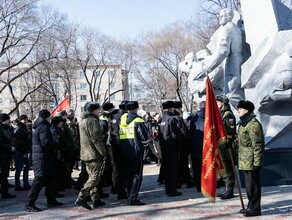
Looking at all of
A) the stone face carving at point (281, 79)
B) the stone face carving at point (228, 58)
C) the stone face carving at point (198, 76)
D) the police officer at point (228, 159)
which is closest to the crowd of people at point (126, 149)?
the police officer at point (228, 159)

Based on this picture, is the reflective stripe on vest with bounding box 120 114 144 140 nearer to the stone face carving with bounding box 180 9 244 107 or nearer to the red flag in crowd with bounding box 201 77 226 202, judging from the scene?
the red flag in crowd with bounding box 201 77 226 202

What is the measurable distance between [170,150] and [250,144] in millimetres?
2455

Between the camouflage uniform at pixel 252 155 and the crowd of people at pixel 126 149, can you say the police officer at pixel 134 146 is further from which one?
the camouflage uniform at pixel 252 155

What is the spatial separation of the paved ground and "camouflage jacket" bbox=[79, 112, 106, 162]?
0.96 meters

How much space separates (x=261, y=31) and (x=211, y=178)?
4.53m

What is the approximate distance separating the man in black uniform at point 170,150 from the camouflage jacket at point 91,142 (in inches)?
63.1

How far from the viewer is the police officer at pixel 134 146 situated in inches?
299

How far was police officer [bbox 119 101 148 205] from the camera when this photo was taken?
7.59 m

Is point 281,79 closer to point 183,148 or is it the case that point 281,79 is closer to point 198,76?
point 183,148

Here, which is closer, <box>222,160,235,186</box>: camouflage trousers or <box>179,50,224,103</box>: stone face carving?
<box>222,160,235,186</box>: camouflage trousers

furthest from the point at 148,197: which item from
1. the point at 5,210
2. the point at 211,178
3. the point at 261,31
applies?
the point at 261,31

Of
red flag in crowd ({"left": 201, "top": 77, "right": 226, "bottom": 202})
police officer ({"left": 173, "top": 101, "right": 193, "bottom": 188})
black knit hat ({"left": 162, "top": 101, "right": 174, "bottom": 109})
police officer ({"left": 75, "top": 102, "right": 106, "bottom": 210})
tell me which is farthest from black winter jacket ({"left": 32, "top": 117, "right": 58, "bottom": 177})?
red flag in crowd ({"left": 201, "top": 77, "right": 226, "bottom": 202})

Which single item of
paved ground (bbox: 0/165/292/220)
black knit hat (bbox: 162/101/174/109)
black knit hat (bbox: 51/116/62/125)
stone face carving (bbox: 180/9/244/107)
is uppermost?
stone face carving (bbox: 180/9/244/107)

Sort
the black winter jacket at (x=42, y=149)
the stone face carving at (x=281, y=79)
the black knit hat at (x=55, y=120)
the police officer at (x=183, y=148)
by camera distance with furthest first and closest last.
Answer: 1. the black knit hat at (x=55, y=120)
2. the police officer at (x=183, y=148)
3. the stone face carving at (x=281, y=79)
4. the black winter jacket at (x=42, y=149)
